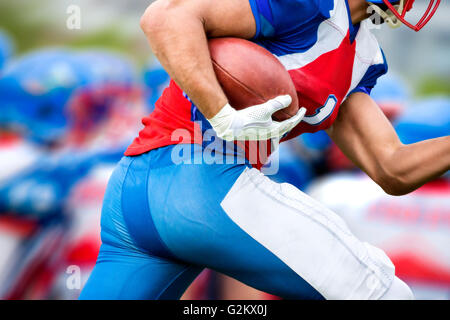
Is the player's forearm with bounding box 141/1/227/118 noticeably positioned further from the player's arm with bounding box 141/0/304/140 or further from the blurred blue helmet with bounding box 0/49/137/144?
the blurred blue helmet with bounding box 0/49/137/144

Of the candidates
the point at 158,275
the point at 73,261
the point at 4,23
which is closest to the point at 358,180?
the point at 73,261

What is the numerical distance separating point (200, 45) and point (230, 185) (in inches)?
10.9

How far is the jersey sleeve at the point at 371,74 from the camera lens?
147 centimetres

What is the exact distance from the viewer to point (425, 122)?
8.18 feet

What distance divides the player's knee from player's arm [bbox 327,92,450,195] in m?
0.29

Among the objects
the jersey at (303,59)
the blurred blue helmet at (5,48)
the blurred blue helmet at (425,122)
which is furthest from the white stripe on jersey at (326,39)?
the blurred blue helmet at (5,48)

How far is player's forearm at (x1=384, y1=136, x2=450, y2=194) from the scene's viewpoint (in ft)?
4.24

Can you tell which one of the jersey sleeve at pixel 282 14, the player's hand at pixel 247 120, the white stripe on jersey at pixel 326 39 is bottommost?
the player's hand at pixel 247 120

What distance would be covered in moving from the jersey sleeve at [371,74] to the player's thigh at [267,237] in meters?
0.47

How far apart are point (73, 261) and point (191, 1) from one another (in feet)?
6.18

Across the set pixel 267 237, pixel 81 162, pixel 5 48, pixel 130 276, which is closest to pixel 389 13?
pixel 267 237

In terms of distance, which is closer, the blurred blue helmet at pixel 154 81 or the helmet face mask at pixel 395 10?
the helmet face mask at pixel 395 10

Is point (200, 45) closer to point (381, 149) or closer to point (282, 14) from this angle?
point (282, 14)

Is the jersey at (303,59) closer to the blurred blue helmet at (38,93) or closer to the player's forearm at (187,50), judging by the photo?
the player's forearm at (187,50)
